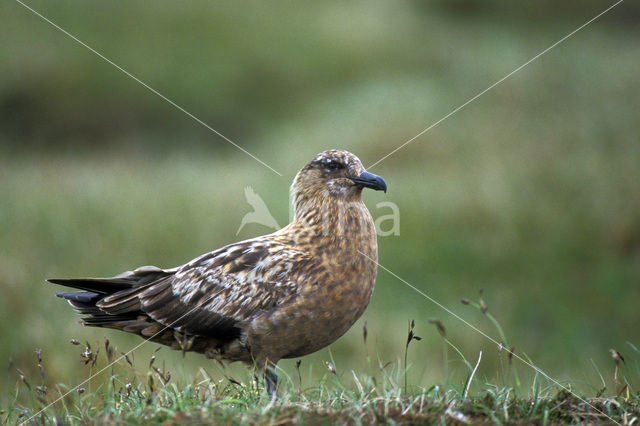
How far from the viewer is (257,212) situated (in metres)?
11.7

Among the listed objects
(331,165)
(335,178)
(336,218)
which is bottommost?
(336,218)

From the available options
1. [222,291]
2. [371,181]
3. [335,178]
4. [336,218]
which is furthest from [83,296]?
[371,181]

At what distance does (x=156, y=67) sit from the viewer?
1691cm

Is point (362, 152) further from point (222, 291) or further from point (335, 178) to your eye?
point (222, 291)

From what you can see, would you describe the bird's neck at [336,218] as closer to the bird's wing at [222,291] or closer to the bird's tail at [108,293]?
the bird's wing at [222,291]

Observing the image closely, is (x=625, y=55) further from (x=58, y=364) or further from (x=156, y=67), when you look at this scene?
(x=58, y=364)

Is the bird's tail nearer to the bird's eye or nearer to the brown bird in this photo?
the brown bird

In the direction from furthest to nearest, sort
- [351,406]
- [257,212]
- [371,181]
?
[257,212]
[371,181]
[351,406]

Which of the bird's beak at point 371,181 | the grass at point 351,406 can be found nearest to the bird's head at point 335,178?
the bird's beak at point 371,181

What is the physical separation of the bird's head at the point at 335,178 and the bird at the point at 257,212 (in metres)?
3.93

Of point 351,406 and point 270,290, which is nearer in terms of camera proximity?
point 351,406

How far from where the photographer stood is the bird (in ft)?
36.8

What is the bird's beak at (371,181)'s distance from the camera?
Result: 21.6ft

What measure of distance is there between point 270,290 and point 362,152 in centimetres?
773
